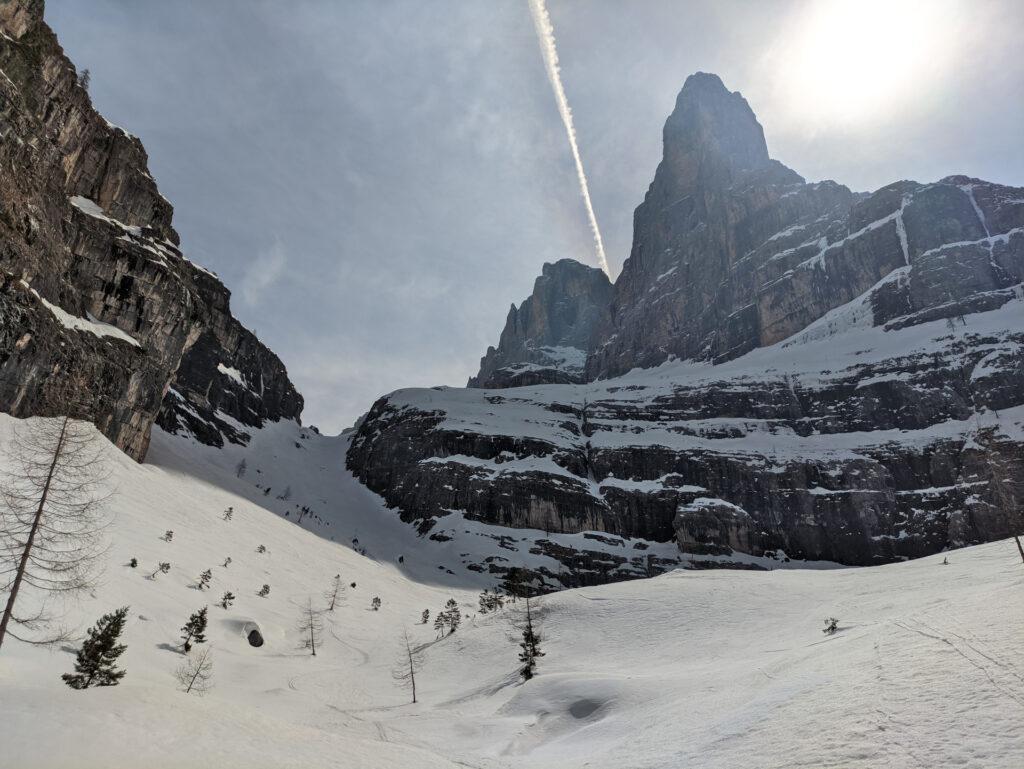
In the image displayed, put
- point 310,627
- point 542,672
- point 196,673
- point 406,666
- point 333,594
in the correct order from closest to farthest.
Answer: point 196,673 < point 542,672 < point 406,666 < point 310,627 < point 333,594

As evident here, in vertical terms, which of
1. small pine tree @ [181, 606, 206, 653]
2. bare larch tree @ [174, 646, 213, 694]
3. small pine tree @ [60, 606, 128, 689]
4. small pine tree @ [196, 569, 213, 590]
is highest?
small pine tree @ [196, 569, 213, 590]

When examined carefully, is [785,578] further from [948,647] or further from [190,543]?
[190,543]

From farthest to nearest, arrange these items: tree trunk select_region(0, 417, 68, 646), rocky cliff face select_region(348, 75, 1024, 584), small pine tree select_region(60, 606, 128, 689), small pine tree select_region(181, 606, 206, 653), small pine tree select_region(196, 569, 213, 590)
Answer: rocky cliff face select_region(348, 75, 1024, 584)
small pine tree select_region(196, 569, 213, 590)
small pine tree select_region(181, 606, 206, 653)
small pine tree select_region(60, 606, 128, 689)
tree trunk select_region(0, 417, 68, 646)

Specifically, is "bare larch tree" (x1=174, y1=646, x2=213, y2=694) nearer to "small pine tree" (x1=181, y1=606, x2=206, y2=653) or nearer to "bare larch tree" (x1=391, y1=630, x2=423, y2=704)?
"small pine tree" (x1=181, y1=606, x2=206, y2=653)

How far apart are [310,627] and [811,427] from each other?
448 feet

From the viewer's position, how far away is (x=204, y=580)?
4200cm

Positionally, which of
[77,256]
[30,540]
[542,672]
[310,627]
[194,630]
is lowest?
[542,672]

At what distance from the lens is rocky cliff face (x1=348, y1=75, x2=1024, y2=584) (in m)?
116

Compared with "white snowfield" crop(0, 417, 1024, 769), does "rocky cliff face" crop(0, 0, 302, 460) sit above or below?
above

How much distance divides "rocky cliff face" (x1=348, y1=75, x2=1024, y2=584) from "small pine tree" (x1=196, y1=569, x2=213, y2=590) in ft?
262

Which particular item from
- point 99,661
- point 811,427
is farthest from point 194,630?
point 811,427

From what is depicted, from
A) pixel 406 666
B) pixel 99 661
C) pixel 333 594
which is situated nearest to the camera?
pixel 99 661

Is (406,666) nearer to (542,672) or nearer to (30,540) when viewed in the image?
(542,672)

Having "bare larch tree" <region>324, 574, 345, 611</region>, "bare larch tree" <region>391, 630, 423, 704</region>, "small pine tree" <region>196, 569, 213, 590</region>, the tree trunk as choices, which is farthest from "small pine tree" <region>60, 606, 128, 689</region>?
"bare larch tree" <region>324, 574, 345, 611</region>
